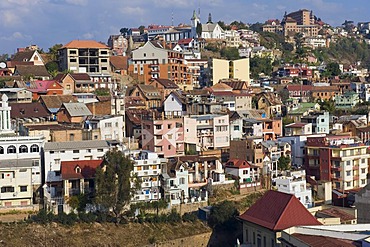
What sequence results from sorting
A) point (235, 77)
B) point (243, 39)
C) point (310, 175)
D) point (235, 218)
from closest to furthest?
point (235, 218) → point (310, 175) → point (235, 77) → point (243, 39)

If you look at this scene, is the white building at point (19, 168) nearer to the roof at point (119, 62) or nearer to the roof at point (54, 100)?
the roof at point (54, 100)

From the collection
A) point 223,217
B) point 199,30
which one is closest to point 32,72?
point 223,217

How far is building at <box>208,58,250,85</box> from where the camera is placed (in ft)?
146

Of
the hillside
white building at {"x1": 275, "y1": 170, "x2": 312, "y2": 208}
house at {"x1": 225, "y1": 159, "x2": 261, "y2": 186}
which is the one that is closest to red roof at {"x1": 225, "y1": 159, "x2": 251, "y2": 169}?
house at {"x1": 225, "y1": 159, "x2": 261, "y2": 186}

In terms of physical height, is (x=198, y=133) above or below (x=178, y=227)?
above

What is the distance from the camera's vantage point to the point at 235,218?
23.0m

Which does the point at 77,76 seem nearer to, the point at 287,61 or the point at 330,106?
the point at 330,106

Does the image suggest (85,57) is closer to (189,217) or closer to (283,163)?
(283,163)

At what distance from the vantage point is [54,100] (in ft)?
103

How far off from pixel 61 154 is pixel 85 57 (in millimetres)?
17360

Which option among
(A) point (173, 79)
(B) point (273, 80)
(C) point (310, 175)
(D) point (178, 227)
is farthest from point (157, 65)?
(D) point (178, 227)

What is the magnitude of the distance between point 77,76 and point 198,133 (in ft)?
34.6

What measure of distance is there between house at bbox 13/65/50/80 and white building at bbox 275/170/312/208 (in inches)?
707

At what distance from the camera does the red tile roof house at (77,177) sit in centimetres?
2247
